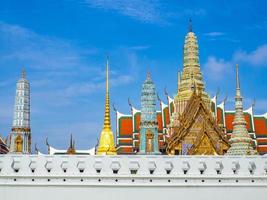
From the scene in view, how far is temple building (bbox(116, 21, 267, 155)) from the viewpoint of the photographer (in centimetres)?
2889

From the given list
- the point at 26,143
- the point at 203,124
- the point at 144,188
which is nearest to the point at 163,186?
the point at 144,188

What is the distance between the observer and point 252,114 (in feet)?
112

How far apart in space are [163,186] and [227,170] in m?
2.05

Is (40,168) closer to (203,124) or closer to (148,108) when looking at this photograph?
(148,108)

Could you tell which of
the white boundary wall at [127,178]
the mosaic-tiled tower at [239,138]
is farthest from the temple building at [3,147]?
the white boundary wall at [127,178]

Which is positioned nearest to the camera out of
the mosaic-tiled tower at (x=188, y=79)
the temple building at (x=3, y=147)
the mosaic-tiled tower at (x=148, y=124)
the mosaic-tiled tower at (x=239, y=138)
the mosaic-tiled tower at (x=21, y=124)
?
the mosaic-tiled tower at (x=21, y=124)

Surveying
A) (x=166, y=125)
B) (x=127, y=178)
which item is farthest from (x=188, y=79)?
(x=127, y=178)

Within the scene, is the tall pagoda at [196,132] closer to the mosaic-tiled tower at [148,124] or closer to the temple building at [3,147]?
the mosaic-tiled tower at [148,124]

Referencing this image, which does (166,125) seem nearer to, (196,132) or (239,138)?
(196,132)

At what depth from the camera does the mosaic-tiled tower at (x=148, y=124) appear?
84.0 feet

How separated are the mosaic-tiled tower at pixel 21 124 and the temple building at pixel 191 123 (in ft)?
25.0

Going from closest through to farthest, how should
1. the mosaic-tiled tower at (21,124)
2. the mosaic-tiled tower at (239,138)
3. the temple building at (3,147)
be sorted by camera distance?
1. the mosaic-tiled tower at (21,124)
2. the mosaic-tiled tower at (239,138)
3. the temple building at (3,147)

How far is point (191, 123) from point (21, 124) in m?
10.5

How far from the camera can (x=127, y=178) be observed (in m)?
15.2
